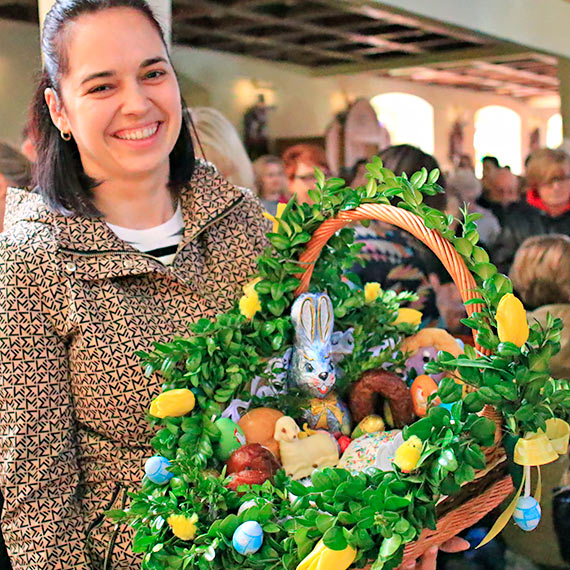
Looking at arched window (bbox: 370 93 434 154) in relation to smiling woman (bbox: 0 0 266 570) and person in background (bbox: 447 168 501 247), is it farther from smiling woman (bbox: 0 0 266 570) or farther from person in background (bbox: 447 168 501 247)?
smiling woman (bbox: 0 0 266 570)

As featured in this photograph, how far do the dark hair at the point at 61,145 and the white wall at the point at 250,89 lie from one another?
37 centimetres

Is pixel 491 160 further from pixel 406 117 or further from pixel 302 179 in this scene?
pixel 302 179

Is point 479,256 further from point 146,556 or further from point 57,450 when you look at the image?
point 57,450

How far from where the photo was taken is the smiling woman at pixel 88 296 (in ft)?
3.76

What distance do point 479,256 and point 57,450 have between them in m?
0.63

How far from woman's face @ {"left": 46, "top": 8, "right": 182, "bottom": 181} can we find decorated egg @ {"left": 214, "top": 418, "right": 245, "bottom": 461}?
39 centimetres

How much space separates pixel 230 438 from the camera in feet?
3.56

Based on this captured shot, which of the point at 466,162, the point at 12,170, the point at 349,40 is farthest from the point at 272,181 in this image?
the point at 466,162

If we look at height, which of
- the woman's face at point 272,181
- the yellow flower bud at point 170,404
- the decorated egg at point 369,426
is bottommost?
the woman's face at point 272,181

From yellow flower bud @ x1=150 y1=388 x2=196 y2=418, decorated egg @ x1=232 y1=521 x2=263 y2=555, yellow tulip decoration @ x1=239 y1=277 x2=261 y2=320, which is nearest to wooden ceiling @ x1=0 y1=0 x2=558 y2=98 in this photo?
yellow tulip decoration @ x1=239 y1=277 x2=261 y2=320

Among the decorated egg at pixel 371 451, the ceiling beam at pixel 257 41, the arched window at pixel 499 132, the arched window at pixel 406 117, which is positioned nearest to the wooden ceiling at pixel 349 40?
the ceiling beam at pixel 257 41

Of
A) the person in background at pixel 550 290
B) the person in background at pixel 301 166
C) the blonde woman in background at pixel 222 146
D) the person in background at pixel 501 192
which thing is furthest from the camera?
the person in background at pixel 501 192

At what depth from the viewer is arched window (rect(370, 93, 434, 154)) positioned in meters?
4.20

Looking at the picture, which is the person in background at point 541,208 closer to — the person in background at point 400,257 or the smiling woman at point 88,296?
the person in background at point 400,257
